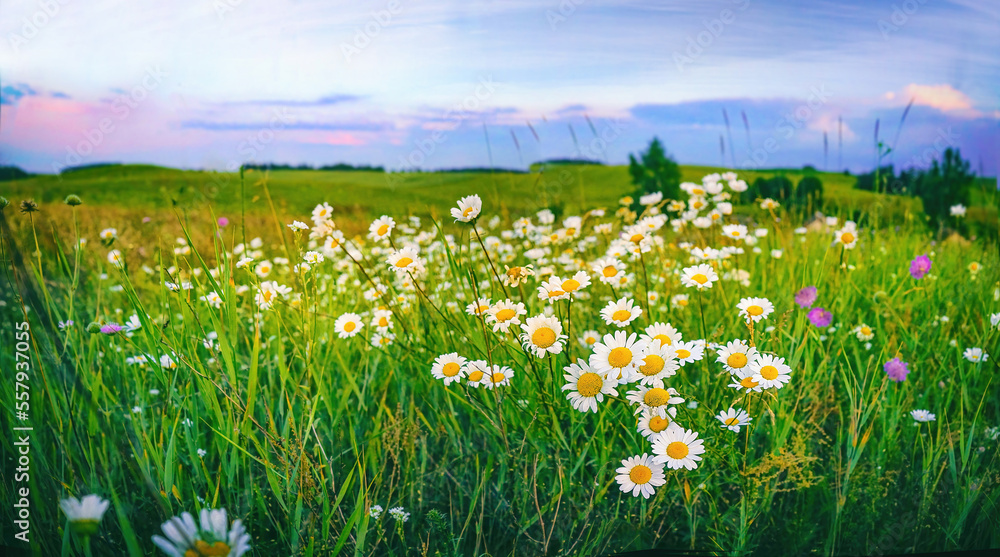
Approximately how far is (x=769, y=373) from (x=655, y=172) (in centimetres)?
344

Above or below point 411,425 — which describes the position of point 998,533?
below

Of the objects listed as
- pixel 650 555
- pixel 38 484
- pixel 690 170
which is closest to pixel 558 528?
pixel 650 555

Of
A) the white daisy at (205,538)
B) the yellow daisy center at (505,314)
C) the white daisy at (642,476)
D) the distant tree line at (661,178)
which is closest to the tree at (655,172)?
the distant tree line at (661,178)

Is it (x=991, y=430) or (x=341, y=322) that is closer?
(x=991, y=430)

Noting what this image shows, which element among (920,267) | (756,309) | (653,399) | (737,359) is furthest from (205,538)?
(920,267)

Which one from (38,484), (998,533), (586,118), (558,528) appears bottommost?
(998,533)

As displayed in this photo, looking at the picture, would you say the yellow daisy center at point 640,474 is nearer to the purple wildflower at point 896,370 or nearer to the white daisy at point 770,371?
the white daisy at point 770,371

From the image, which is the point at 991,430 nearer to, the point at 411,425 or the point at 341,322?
the point at 411,425

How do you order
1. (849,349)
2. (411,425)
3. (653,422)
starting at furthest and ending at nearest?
1. (849,349)
2. (411,425)
3. (653,422)

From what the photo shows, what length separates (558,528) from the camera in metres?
1.25

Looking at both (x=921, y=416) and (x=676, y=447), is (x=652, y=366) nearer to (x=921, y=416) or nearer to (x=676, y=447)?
(x=676, y=447)

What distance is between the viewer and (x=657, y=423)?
3.48 feet

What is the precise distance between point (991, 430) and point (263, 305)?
2.05 m

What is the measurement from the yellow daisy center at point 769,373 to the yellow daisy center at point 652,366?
0.84ft
